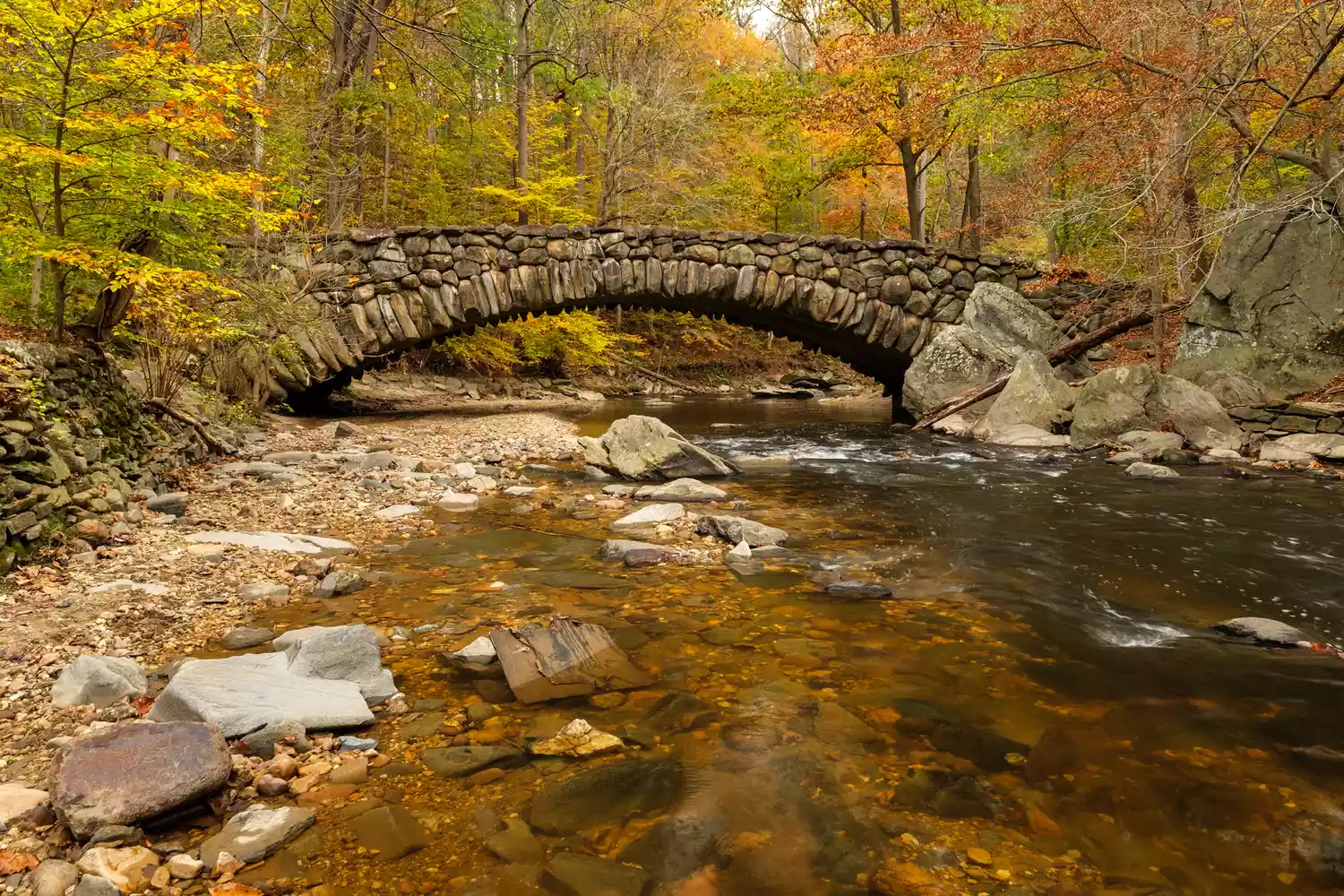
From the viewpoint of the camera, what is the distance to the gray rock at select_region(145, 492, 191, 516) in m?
4.63

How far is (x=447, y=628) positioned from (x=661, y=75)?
2132 cm

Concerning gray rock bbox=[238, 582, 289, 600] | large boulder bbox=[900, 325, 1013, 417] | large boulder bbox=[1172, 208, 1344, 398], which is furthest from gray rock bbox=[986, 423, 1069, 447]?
gray rock bbox=[238, 582, 289, 600]

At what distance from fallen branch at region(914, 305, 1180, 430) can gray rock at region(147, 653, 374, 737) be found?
1047 cm

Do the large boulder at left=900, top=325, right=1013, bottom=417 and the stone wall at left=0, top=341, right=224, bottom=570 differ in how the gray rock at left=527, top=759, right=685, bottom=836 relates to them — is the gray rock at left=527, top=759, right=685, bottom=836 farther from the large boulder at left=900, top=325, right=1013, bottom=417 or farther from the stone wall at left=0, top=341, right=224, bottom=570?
the large boulder at left=900, top=325, right=1013, bottom=417

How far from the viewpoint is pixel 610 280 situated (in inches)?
479

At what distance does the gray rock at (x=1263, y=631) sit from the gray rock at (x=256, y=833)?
363 centimetres

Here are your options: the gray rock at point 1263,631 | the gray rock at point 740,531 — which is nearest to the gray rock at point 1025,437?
the gray rock at point 740,531

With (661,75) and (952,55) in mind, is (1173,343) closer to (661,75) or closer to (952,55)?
(952,55)

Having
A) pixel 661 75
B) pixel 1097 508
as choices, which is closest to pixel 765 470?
pixel 1097 508

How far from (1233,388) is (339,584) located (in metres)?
9.93

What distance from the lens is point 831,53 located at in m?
14.6

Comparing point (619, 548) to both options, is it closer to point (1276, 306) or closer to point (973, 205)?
point (1276, 306)

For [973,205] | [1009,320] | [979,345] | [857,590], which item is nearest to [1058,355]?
[1009,320]

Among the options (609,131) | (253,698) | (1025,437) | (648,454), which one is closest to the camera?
(253,698)
